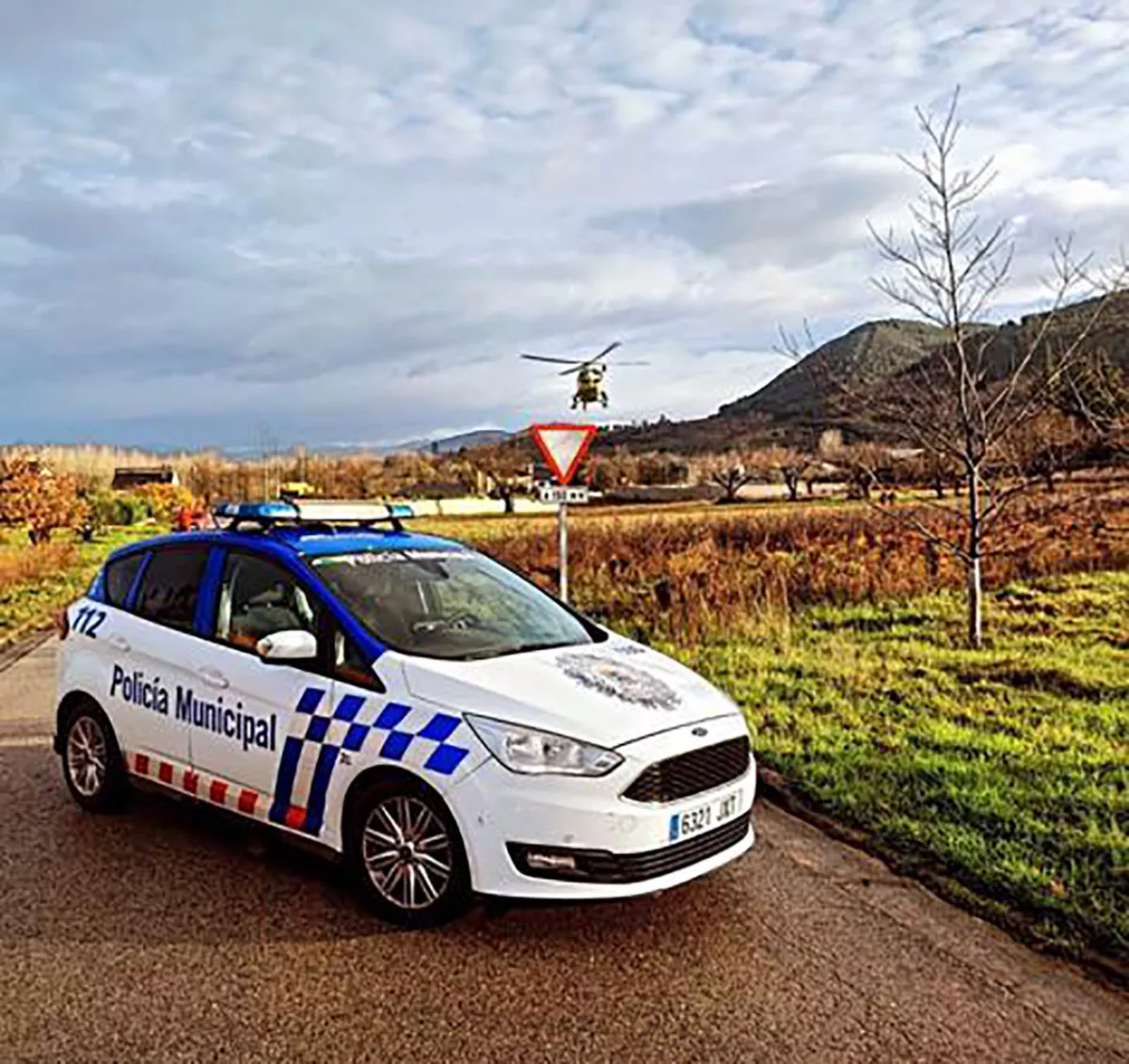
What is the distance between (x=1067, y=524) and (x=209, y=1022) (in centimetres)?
2141

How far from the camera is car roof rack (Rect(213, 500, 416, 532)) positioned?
6176 mm

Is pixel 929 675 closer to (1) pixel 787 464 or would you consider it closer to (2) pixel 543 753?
(2) pixel 543 753

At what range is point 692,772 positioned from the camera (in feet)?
15.3

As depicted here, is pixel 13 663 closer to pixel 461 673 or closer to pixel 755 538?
pixel 461 673

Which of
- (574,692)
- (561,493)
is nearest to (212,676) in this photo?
(574,692)

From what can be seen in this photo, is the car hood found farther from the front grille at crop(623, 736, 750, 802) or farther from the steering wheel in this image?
the steering wheel

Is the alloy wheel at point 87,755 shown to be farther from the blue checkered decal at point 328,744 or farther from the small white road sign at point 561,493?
the small white road sign at point 561,493

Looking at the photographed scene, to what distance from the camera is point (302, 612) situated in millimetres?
5402

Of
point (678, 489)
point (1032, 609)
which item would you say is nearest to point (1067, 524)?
point (1032, 609)

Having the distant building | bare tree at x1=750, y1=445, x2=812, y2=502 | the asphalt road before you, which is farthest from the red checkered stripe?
the distant building

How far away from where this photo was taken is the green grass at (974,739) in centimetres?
529

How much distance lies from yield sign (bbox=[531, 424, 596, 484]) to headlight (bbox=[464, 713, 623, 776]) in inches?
370

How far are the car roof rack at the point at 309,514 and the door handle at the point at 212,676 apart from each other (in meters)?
0.89

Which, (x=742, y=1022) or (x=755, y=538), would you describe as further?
(x=755, y=538)
